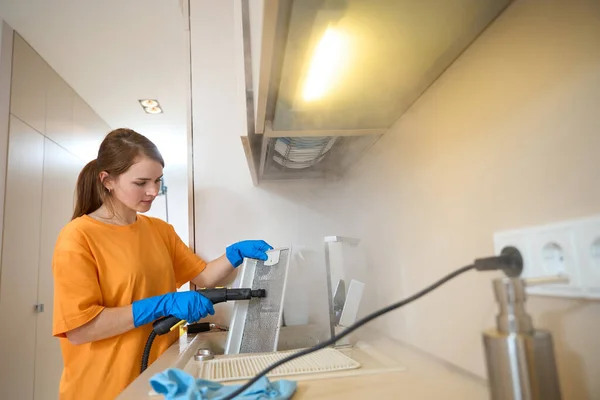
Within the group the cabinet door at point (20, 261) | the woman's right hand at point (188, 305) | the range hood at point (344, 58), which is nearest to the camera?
the range hood at point (344, 58)

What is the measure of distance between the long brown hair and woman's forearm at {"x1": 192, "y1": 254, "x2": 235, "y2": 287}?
0.45 m

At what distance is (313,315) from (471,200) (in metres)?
0.80

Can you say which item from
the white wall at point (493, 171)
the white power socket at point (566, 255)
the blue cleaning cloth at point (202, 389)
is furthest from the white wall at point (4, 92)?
the white power socket at point (566, 255)

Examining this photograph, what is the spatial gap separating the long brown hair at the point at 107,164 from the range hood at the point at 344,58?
522mm

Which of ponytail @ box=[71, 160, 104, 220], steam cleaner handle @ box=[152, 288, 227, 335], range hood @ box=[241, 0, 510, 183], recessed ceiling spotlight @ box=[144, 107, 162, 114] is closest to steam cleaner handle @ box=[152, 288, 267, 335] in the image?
steam cleaner handle @ box=[152, 288, 227, 335]

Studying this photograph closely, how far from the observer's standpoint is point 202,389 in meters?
0.60

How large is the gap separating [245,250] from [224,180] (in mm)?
364

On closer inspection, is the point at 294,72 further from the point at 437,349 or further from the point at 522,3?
the point at 437,349

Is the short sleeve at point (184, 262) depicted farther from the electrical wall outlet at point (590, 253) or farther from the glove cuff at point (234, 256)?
the electrical wall outlet at point (590, 253)

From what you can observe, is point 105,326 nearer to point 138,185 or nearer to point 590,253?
point 138,185

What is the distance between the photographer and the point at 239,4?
762 mm

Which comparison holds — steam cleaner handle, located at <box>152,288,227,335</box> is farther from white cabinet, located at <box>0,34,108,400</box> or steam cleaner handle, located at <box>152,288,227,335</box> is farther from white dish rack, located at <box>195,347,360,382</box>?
white cabinet, located at <box>0,34,108,400</box>

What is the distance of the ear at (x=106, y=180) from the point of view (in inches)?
53.3

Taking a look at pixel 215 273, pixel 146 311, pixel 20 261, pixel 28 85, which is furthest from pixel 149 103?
pixel 146 311
